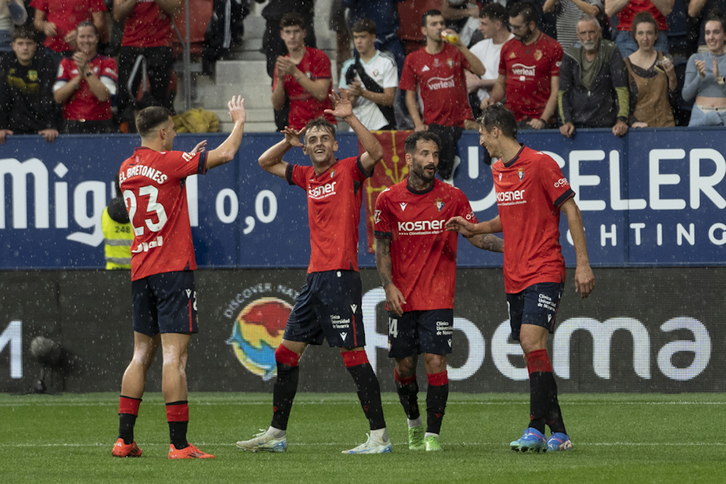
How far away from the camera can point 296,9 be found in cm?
1271

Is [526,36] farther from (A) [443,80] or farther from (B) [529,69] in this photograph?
(A) [443,80]

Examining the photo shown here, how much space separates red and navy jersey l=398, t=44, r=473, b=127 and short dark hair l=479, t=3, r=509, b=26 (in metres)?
0.87

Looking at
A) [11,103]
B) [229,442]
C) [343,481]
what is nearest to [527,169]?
[343,481]

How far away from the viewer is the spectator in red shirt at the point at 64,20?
42.9 ft

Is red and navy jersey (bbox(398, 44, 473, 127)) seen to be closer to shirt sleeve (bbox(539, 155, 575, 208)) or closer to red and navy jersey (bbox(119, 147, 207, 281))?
shirt sleeve (bbox(539, 155, 575, 208))

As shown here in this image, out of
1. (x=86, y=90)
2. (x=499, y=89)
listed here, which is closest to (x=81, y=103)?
(x=86, y=90)

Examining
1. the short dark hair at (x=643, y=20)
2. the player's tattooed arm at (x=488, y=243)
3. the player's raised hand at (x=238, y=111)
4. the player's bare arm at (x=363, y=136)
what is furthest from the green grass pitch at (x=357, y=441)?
the short dark hair at (x=643, y=20)

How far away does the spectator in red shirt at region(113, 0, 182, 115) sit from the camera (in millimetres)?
12430

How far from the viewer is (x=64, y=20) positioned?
1313 centimetres

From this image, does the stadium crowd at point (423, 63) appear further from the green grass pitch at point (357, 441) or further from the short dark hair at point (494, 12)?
the green grass pitch at point (357, 441)

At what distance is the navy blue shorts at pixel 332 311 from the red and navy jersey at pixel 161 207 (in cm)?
79

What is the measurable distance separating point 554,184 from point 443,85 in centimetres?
496

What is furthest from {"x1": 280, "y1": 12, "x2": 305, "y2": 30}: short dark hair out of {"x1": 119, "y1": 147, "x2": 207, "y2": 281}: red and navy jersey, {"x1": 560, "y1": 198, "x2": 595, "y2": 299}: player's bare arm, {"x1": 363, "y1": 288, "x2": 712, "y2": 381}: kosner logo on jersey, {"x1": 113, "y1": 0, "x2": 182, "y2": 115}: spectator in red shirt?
{"x1": 560, "y1": 198, "x2": 595, "y2": 299}: player's bare arm

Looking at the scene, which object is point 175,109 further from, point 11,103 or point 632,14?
point 632,14
